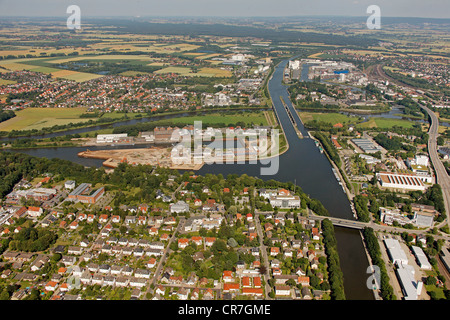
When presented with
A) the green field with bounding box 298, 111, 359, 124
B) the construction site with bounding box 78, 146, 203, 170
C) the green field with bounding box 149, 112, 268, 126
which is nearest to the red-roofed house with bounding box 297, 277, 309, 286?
the construction site with bounding box 78, 146, 203, 170

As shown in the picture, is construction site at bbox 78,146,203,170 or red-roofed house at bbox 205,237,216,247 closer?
red-roofed house at bbox 205,237,216,247

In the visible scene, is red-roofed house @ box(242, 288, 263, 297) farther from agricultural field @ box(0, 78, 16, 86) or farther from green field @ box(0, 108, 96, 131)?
agricultural field @ box(0, 78, 16, 86)

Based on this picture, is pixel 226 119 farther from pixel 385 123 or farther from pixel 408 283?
pixel 408 283

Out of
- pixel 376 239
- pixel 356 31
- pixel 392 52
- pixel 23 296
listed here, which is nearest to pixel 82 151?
pixel 23 296

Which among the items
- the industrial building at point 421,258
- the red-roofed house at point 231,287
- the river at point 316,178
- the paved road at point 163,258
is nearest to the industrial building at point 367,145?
the river at point 316,178

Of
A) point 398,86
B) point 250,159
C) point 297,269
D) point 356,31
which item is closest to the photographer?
point 297,269

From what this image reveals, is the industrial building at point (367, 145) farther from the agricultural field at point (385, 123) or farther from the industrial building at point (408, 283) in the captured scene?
the industrial building at point (408, 283)

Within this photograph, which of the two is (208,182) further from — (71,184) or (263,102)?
(263,102)
